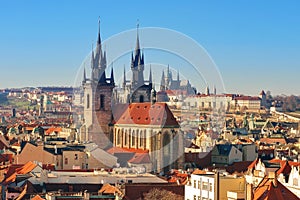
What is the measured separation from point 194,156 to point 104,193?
27.7 m

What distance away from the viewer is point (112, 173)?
47.6 meters

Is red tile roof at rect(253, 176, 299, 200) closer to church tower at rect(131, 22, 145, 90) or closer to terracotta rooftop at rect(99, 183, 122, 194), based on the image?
terracotta rooftop at rect(99, 183, 122, 194)

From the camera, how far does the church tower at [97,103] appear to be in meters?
→ 72.8

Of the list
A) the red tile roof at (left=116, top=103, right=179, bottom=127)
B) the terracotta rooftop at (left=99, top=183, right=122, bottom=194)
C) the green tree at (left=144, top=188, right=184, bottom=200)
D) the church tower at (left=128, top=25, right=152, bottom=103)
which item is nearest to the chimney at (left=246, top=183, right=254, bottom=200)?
the green tree at (left=144, top=188, right=184, bottom=200)

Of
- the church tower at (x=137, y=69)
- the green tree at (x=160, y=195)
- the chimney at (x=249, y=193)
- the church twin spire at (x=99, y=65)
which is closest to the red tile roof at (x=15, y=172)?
the green tree at (x=160, y=195)

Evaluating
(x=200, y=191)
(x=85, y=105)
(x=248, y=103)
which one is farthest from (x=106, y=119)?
(x=248, y=103)

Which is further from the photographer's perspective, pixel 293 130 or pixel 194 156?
pixel 293 130

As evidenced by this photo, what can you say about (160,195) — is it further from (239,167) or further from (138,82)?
(138,82)

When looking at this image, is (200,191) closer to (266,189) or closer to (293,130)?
(266,189)

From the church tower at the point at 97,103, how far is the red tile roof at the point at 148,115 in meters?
2.46

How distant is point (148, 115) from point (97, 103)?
9347 millimetres

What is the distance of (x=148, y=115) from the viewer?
216 ft

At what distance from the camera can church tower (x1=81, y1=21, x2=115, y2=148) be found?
72.8 metres

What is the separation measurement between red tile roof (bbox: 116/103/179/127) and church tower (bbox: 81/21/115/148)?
246 cm
